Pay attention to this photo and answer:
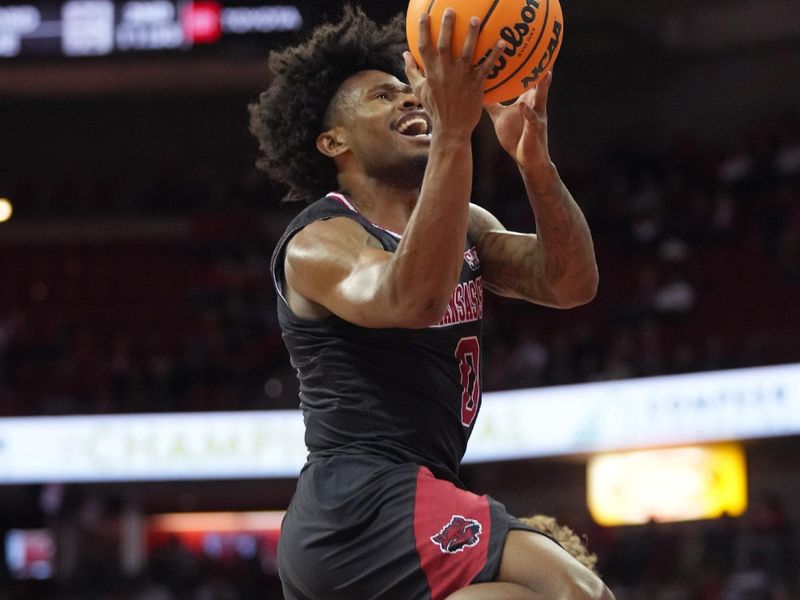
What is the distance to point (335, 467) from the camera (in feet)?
11.7

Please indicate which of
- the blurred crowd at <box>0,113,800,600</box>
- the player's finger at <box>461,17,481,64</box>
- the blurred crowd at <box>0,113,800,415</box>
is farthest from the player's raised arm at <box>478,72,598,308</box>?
the blurred crowd at <box>0,113,800,415</box>

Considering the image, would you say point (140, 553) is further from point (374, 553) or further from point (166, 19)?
point (374, 553)

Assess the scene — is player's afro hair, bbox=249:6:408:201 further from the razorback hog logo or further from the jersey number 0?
the razorback hog logo

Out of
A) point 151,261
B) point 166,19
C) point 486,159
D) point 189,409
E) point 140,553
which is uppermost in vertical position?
point 166,19

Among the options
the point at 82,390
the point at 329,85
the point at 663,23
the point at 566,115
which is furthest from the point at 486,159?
the point at 329,85

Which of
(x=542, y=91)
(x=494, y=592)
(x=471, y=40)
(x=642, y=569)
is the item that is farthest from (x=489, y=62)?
(x=642, y=569)

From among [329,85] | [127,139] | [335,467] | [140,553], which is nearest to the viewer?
[335,467]

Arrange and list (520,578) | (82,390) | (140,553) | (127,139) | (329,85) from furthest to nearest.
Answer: (127,139) < (140,553) < (82,390) < (329,85) < (520,578)

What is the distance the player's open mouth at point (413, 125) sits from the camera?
383 centimetres

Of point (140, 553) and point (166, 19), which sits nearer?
point (166, 19)

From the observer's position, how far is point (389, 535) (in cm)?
341

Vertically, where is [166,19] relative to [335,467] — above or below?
above

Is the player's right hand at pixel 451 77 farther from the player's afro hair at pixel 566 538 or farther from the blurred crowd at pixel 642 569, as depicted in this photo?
the blurred crowd at pixel 642 569

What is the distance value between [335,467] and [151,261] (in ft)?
53.6
